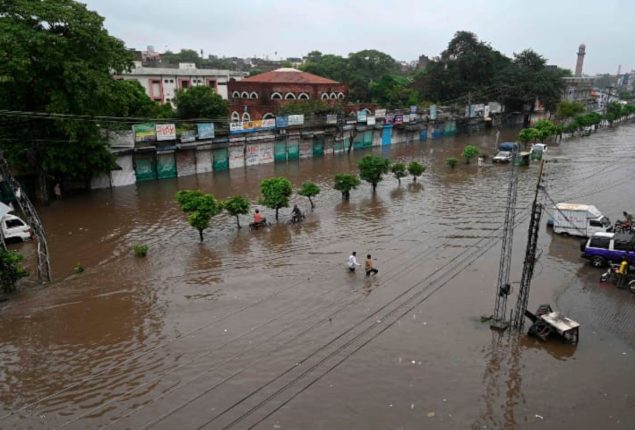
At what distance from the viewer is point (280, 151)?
43.5 m

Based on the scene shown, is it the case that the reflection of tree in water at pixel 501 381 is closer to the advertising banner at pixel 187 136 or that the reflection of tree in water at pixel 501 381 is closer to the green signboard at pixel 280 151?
the advertising banner at pixel 187 136

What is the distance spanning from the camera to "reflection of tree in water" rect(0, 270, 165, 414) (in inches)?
437

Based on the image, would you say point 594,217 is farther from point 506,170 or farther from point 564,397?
point 506,170

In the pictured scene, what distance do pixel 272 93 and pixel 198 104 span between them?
12546mm

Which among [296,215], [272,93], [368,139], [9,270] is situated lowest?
[296,215]

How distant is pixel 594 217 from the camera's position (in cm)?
2130

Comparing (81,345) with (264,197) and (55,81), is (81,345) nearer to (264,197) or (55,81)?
(264,197)

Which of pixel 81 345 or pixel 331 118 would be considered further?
pixel 331 118

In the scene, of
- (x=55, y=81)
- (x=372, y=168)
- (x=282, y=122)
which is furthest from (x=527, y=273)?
(x=282, y=122)

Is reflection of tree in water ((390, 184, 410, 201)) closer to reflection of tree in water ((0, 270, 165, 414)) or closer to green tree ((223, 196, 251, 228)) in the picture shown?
green tree ((223, 196, 251, 228))

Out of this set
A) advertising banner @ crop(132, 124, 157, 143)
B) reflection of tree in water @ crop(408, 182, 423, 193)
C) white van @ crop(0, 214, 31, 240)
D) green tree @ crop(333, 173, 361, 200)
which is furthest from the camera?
advertising banner @ crop(132, 124, 157, 143)

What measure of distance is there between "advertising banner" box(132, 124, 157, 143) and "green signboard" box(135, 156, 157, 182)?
1.45 m

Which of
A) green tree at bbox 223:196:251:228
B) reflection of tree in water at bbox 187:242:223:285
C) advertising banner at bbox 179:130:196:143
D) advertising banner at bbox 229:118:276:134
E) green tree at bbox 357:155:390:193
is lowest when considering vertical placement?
reflection of tree in water at bbox 187:242:223:285

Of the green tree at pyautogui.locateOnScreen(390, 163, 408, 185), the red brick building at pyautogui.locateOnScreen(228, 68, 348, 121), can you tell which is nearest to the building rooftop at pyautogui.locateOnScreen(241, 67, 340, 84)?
the red brick building at pyautogui.locateOnScreen(228, 68, 348, 121)
